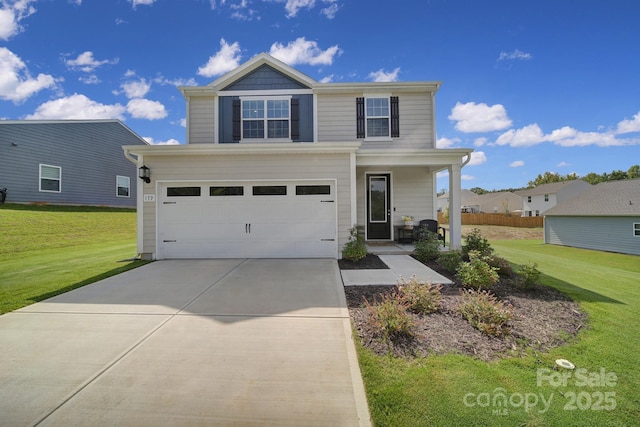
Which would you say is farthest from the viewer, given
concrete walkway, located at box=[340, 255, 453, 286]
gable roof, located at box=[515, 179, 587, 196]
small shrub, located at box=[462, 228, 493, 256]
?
gable roof, located at box=[515, 179, 587, 196]

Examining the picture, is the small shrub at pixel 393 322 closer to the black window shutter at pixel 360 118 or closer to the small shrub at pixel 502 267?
the small shrub at pixel 502 267

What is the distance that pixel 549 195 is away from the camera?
112ft

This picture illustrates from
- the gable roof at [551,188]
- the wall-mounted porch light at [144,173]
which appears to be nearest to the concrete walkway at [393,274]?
the wall-mounted porch light at [144,173]

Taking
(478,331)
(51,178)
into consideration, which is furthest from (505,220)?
(51,178)

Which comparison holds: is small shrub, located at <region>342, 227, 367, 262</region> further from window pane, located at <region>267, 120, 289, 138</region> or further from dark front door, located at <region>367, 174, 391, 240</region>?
window pane, located at <region>267, 120, 289, 138</region>

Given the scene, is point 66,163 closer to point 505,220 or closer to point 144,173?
point 144,173

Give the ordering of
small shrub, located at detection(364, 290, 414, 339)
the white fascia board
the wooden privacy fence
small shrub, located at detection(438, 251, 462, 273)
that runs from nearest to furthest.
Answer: small shrub, located at detection(364, 290, 414, 339), small shrub, located at detection(438, 251, 462, 273), the white fascia board, the wooden privacy fence

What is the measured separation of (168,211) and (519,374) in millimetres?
8311

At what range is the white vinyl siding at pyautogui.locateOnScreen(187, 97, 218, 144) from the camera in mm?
9680

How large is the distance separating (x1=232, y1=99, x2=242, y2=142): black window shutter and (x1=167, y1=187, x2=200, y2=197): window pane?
2827 millimetres

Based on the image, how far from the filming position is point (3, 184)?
12555 mm

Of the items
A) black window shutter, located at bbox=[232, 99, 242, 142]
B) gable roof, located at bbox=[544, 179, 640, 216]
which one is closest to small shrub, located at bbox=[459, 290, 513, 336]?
black window shutter, located at bbox=[232, 99, 242, 142]

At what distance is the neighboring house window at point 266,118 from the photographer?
9.57m

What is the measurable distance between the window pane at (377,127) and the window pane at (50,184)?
17065mm
